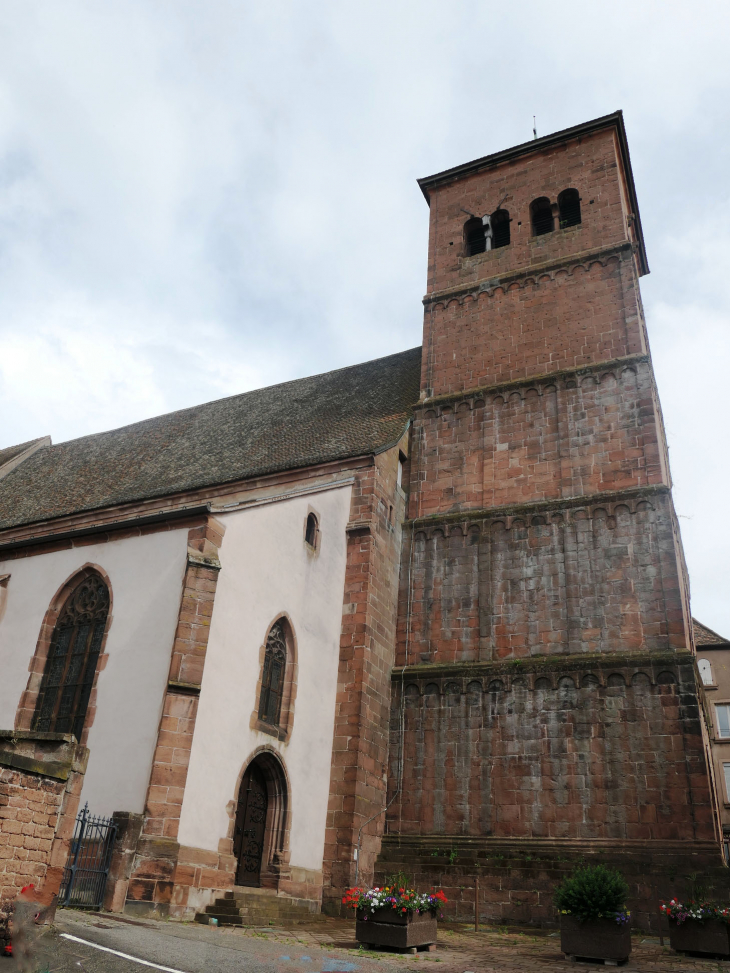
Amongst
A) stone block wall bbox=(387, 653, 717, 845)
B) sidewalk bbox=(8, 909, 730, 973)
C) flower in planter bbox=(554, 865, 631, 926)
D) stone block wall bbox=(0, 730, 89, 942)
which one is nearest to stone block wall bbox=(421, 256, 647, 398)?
stone block wall bbox=(387, 653, 717, 845)

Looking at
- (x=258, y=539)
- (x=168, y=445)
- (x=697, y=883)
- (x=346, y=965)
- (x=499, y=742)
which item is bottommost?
(x=346, y=965)

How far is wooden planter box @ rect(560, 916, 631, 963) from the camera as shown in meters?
10.6

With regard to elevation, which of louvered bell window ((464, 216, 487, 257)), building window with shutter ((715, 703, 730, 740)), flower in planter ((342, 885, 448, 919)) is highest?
louvered bell window ((464, 216, 487, 257))

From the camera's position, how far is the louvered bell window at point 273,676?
14945 mm

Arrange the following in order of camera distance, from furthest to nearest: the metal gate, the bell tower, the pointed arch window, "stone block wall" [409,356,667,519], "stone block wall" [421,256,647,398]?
"stone block wall" [421,256,647,398]
"stone block wall" [409,356,667,519]
the bell tower
the pointed arch window
the metal gate

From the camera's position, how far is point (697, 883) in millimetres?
13422

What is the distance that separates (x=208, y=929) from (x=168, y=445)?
51.5 feet

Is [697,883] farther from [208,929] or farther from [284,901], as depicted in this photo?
[208,929]

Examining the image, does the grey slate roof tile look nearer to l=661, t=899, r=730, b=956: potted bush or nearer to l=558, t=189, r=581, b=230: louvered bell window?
l=558, t=189, r=581, b=230: louvered bell window

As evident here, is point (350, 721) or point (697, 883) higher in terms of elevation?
point (350, 721)

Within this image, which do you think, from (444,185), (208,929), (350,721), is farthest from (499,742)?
(444,185)

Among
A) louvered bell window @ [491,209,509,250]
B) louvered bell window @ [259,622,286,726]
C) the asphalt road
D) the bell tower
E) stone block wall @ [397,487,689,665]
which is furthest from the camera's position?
louvered bell window @ [491,209,509,250]

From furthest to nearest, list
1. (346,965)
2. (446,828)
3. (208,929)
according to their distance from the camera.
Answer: (446,828) → (208,929) → (346,965)

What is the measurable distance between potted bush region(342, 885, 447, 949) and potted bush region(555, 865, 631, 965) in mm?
1829
